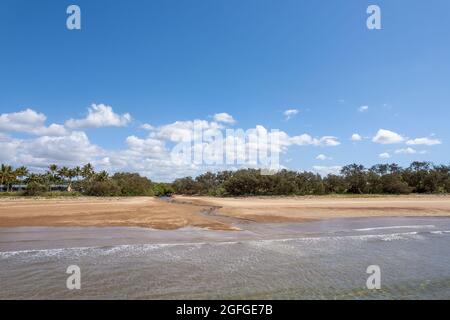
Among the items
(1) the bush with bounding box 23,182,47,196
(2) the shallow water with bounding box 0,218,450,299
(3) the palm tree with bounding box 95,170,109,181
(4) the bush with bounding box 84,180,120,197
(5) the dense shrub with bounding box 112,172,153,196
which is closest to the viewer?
(2) the shallow water with bounding box 0,218,450,299

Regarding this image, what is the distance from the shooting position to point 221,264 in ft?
34.1

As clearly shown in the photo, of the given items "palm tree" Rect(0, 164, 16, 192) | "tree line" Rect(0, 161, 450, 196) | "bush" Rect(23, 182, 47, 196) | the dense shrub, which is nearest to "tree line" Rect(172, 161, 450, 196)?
"tree line" Rect(0, 161, 450, 196)

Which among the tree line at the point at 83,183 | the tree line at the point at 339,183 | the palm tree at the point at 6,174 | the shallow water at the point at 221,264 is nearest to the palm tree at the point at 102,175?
the tree line at the point at 83,183

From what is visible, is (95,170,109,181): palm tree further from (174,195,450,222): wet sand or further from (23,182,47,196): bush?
(174,195,450,222): wet sand

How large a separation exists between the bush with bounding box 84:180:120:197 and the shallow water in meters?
68.9

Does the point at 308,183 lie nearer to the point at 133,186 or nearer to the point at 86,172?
the point at 133,186

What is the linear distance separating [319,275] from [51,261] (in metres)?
8.40

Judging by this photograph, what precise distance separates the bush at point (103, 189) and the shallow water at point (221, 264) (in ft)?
226

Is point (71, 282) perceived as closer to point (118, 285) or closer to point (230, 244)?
point (118, 285)

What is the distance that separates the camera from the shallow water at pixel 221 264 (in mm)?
7879

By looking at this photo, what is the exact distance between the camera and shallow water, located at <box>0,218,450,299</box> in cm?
788
